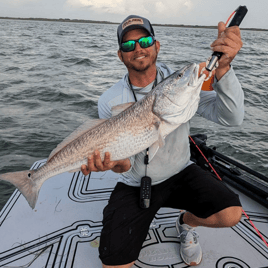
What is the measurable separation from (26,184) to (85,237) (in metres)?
1.02

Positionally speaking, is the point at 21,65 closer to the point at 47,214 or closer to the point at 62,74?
the point at 62,74

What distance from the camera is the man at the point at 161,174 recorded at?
262 cm

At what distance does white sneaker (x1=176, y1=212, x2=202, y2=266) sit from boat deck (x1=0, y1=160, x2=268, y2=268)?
10 centimetres

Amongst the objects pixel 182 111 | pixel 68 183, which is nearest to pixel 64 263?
pixel 68 183

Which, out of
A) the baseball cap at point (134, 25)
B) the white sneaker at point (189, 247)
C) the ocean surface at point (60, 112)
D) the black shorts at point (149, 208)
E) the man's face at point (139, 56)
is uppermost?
the ocean surface at point (60, 112)

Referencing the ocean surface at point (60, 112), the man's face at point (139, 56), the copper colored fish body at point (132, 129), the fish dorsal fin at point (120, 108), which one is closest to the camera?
the copper colored fish body at point (132, 129)

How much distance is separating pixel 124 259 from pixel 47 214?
1.49 m

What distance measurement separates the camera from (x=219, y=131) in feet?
30.1

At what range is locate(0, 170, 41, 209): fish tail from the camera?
2.85 meters

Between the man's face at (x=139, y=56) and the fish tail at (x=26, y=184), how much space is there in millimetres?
1889

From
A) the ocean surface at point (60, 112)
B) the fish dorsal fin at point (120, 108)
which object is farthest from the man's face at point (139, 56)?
the ocean surface at point (60, 112)

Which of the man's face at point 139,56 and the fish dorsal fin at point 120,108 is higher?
the man's face at point 139,56

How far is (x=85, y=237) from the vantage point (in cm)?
317

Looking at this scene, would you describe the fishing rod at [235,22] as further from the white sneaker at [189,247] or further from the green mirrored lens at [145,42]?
the white sneaker at [189,247]
